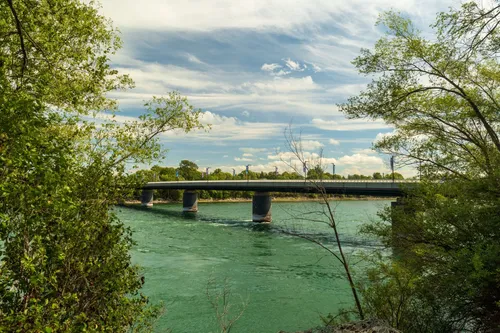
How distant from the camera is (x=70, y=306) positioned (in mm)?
8078

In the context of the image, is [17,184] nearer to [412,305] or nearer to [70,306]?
[70,306]

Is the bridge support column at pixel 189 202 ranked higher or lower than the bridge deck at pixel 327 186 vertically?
lower

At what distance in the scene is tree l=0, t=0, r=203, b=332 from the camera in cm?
647

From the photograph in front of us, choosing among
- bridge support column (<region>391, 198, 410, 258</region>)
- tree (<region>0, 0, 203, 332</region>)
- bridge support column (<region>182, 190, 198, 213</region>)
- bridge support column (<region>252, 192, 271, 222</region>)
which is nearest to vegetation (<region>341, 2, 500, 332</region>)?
bridge support column (<region>391, 198, 410, 258</region>)

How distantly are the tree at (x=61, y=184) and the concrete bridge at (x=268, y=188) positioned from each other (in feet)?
20.8

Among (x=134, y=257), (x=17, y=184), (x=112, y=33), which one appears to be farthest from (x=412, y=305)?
(x=134, y=257)

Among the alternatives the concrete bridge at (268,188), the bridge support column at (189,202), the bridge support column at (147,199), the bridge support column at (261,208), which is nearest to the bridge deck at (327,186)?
the concrete bridge at (268,188)

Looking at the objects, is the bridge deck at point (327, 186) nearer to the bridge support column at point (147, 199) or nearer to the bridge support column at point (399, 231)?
the bridge support column at point (399, 231)

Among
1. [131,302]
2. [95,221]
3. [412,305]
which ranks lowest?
[412,305]

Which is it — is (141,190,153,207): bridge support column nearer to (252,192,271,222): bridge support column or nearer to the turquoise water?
(252,192,271,222): bridge support column

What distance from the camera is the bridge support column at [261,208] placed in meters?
76.4

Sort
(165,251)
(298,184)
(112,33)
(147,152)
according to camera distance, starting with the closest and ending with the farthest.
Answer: (147,152) < (112,33) < (165,251) < (298,184)

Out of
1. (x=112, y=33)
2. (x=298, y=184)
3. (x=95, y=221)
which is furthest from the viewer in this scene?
(x=298, y=184)

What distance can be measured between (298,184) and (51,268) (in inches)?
2308
